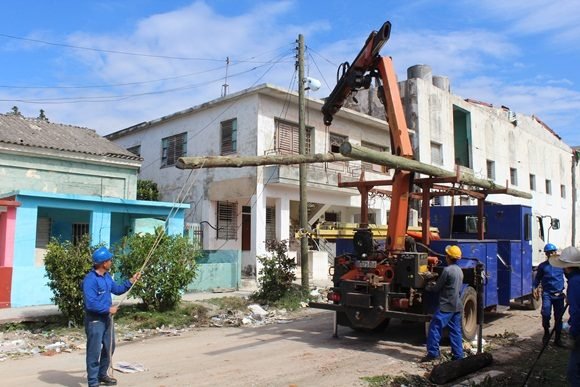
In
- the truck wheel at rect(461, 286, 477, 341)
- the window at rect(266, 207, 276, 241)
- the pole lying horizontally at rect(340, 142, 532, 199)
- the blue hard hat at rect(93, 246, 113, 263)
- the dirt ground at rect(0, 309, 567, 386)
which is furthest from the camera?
the window at rect(266, 207, 276, 241)

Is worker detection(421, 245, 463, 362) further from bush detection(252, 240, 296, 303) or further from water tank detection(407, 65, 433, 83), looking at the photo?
water tank detection(407, 65, 433, 83)

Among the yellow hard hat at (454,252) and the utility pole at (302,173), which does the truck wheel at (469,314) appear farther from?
the utility pole at (302,173)

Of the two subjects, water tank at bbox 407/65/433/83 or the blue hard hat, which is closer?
the blue hard hat

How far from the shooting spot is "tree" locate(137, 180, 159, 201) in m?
22.8

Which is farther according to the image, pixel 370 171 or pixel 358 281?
pixel 370 171

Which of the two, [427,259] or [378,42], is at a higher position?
[378,42]

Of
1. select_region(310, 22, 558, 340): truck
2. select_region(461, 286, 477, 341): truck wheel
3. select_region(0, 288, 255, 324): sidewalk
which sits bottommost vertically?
select_region(0, 288, 255, 324): sidewalk

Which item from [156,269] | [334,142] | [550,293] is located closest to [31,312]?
[156,269]

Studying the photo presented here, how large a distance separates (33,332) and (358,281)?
6.85 metres

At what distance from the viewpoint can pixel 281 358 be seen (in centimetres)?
779

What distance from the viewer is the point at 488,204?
11.9 metres

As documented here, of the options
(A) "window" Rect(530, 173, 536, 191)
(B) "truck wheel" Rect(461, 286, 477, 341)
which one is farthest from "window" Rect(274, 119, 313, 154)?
(A) "window" Rect(530, 173, 536, 191)

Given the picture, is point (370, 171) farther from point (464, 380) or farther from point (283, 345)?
point (464, 380)

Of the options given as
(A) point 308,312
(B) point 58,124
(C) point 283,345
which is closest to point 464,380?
(C) point 283,345
